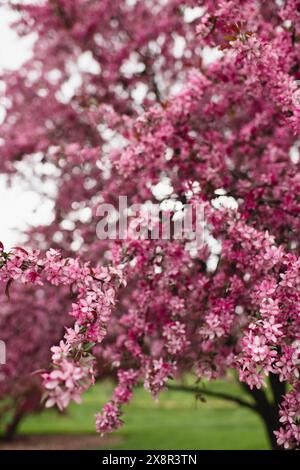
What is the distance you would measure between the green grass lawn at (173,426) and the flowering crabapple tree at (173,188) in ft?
18.8

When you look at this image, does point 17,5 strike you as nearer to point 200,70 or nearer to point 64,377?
point 200,70

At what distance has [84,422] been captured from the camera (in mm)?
18969

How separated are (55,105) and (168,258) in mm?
4478

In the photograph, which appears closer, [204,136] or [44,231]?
[204,136]

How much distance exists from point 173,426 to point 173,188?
12.4 meters

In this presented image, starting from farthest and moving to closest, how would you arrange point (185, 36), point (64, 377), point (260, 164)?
point (185, 36)
point (260, 164)
point (64, 377)

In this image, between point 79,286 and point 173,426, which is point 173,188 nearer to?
point 79,286

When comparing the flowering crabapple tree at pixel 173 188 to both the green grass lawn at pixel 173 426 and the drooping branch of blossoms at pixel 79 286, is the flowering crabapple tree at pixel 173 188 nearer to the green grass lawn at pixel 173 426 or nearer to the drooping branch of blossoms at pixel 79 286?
the drooping branch of blossoms at pixel 79 286

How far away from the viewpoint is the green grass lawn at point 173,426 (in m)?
12.1

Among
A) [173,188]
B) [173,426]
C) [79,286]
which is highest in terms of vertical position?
[173,426]

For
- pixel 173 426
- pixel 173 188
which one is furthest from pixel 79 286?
pixel 173 426

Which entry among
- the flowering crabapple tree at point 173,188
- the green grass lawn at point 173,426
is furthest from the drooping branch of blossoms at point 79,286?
the green grass lawn at point 173,426

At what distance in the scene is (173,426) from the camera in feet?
52.7
